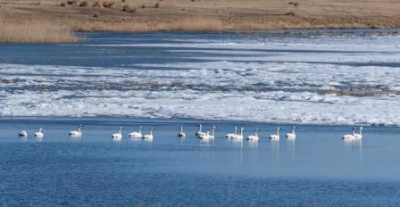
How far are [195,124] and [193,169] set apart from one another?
5031mm

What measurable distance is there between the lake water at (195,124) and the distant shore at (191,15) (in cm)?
1196

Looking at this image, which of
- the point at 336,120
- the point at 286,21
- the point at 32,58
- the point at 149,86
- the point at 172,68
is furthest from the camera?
the point at 286,21

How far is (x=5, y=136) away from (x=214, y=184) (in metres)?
5.49

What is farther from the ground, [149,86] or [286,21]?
[286,21]

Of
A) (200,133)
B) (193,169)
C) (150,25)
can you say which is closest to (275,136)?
(200,133)

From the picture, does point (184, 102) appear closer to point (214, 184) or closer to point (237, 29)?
point (214, 184)

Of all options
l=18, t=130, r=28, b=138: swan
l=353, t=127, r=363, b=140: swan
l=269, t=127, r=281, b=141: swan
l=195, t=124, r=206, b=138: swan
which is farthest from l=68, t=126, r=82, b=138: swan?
l=353, t=127, r=363, b=140: swan

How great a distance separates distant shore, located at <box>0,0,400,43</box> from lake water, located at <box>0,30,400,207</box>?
1196 cm

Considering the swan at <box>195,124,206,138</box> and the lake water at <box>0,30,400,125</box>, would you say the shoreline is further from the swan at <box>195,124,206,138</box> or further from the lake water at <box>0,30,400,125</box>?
the swan at <box>195,124,206,138</box>

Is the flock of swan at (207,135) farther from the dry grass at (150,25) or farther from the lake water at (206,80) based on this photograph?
the dry grass at (150,25)

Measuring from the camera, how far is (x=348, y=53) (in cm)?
4306

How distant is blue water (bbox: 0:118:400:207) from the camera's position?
619 inches

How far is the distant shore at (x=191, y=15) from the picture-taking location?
190 feet

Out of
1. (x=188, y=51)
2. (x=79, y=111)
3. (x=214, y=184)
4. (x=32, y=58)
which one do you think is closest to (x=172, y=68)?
(x=32, y=58)
